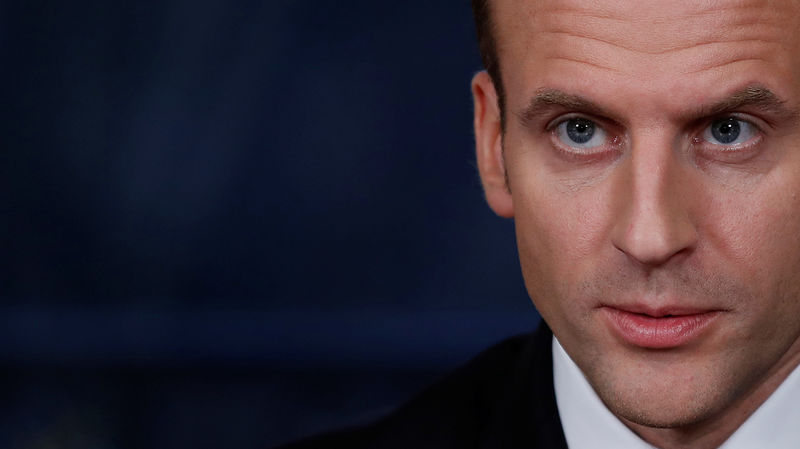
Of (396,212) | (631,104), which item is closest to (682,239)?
(631,104)

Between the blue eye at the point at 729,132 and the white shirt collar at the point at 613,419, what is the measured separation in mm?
471

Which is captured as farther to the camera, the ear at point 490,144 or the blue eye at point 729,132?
the ear at point 490,144

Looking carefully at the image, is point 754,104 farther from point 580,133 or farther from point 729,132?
point 580,133

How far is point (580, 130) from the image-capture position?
2.46 metres

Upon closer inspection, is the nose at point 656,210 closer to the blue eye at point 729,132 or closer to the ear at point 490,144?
the blue eye at point 729,132

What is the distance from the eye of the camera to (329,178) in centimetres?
425

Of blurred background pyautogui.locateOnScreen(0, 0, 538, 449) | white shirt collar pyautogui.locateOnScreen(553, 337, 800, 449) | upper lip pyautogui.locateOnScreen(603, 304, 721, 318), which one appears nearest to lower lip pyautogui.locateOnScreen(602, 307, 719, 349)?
upper lip pyautogui.locateOnScreen(603, 304, 721, 318)

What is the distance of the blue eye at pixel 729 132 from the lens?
7.67ft

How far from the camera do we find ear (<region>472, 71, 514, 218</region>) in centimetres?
283

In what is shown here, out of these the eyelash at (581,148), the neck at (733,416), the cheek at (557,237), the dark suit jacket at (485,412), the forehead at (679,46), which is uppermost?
the forehead at (679,46)

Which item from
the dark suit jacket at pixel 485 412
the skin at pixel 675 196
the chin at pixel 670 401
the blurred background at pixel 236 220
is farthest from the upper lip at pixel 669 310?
the blurred background at pixel 236 220

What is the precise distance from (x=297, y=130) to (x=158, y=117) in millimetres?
457

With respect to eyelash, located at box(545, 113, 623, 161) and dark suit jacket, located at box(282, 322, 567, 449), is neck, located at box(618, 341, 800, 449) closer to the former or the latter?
dark suit jacket, located at box(282, 322, 567, 449)

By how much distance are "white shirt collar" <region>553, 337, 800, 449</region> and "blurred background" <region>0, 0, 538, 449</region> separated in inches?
59.0
